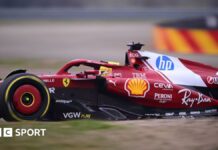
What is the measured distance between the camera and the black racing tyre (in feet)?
23.4

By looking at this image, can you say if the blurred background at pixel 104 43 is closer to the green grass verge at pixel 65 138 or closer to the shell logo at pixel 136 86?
the green grass verge at pixel 65 138

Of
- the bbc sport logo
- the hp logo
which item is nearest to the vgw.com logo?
the bbc sport logo

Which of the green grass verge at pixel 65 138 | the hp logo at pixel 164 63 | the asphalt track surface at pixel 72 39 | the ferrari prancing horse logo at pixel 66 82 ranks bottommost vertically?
the green grass verge at pixel 65 138

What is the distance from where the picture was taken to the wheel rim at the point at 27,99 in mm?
7207

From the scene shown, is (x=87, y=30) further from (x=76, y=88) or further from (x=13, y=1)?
(x=76, y=88)

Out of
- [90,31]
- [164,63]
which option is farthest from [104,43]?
[164,63]

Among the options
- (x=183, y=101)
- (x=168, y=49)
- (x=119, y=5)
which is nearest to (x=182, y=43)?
(x=168, y=49)

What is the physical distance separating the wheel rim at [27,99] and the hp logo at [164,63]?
6.68ft

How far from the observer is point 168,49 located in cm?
1788

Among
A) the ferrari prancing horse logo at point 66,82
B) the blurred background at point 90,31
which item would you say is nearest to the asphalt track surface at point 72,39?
the blurred background at point 90,31

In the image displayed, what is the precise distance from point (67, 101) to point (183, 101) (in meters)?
1.82

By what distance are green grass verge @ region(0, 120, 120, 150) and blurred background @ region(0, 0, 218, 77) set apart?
21.3 ft

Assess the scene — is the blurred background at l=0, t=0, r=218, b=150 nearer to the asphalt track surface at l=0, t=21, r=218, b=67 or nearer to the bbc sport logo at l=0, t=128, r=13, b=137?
the asphalt track surface at l=0, t=21, r=218, b=67

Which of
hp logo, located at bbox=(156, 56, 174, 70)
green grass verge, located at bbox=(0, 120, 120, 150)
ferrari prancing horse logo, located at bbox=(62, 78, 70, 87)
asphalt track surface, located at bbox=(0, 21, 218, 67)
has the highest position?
asphalt track surface, located at bbox=(0, 21, 218, 67)
